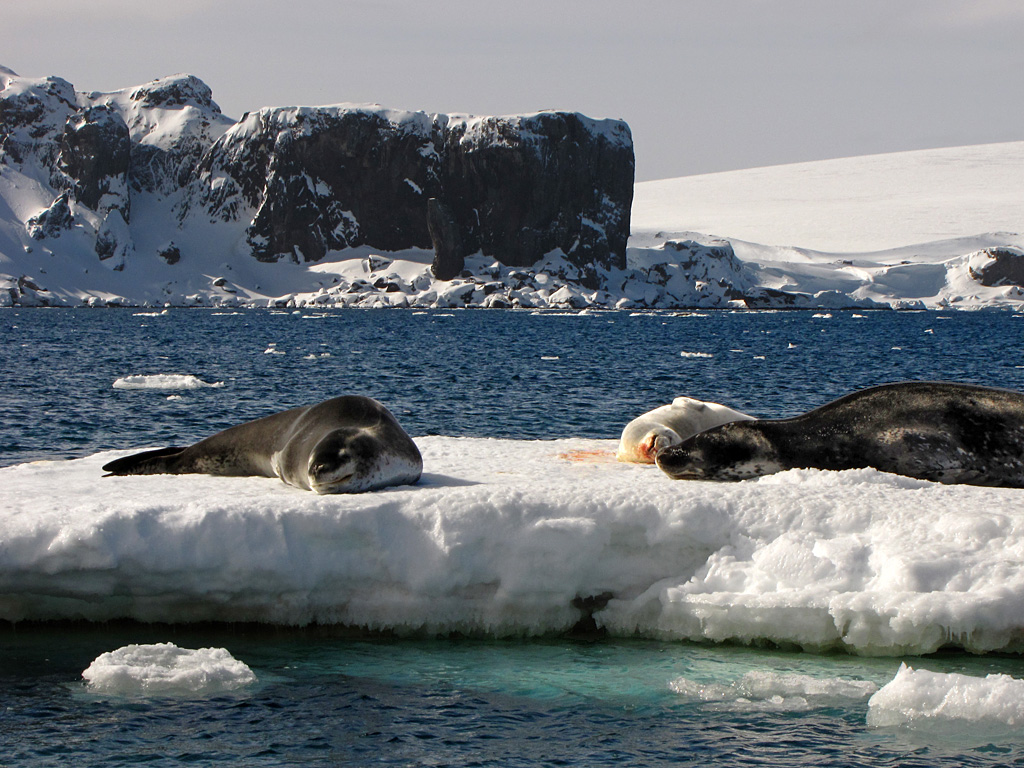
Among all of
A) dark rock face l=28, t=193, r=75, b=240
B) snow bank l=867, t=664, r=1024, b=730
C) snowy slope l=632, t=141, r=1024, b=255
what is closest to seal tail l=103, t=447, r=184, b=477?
snow bank l=867, t=664, r=1024, b=730

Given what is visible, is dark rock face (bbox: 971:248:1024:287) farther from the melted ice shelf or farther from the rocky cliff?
the melted ice shelf

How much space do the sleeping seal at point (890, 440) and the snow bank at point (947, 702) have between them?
8.90 feet

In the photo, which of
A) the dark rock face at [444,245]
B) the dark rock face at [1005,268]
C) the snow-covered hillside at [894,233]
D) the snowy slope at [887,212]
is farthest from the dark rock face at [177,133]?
the dark rock face at [1005,268]

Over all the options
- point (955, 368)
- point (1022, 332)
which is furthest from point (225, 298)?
point (955, 368)

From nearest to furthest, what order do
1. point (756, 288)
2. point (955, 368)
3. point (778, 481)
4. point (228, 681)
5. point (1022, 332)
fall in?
point (228, 681)
point (778, 481)
point (955, 368)
point (1022, 332)
point (756, 288)

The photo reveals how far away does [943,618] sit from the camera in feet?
20.2

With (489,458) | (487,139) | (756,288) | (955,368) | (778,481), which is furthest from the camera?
(487,139)

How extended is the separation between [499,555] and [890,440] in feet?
10.7

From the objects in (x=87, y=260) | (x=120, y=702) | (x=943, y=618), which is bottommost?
(x=120, y=702)

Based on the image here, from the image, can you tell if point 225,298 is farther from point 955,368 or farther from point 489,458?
point 489,458

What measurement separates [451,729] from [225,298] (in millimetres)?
139845

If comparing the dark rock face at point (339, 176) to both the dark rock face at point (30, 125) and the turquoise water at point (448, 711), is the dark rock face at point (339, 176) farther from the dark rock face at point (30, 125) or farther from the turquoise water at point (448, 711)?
the turquoise water at point (448, 711)

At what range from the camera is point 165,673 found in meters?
6.11

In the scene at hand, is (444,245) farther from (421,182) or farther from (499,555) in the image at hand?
(499,555)
